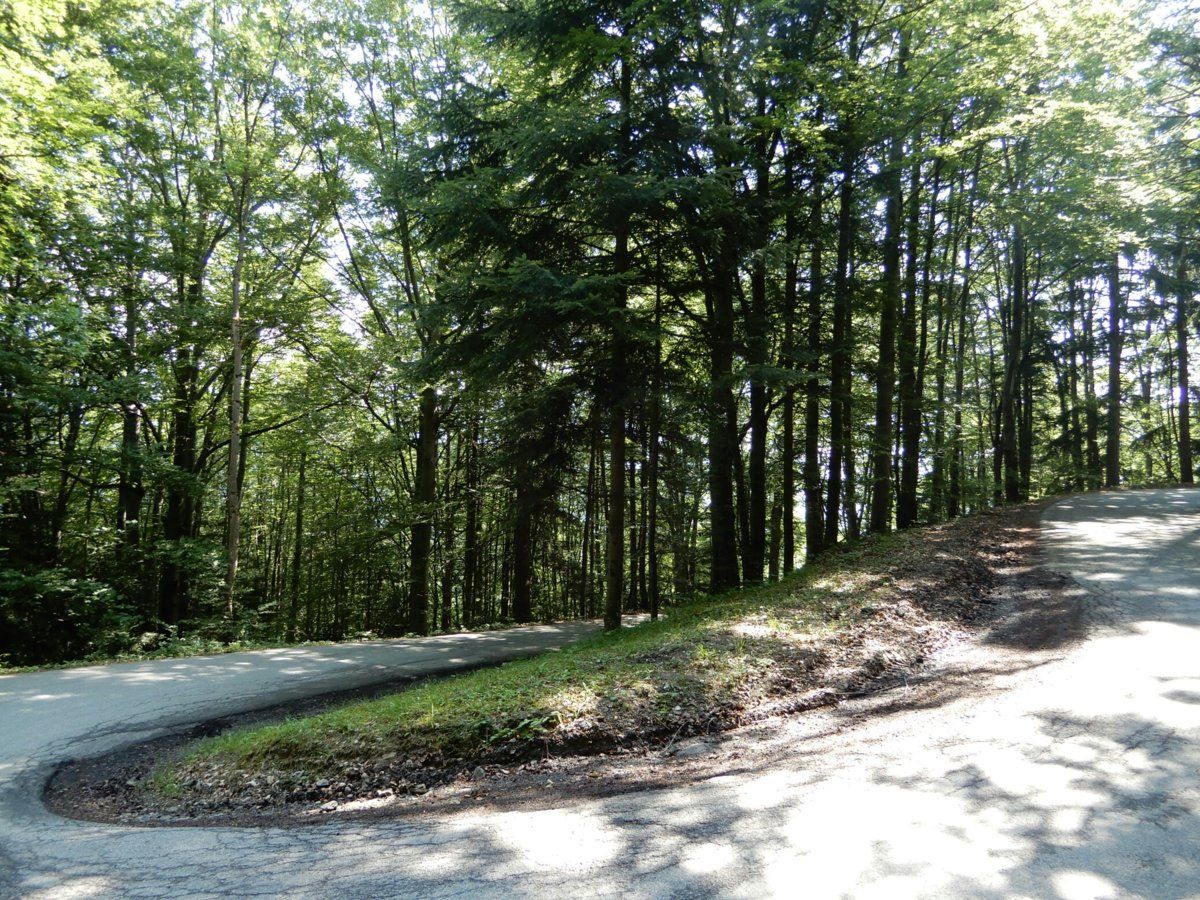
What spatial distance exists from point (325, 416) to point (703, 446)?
10.9m

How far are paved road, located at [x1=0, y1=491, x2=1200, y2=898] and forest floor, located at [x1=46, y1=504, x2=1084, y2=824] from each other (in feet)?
1.67

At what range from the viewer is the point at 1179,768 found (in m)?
3.47

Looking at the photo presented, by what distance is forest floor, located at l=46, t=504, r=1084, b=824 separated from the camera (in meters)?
4.70

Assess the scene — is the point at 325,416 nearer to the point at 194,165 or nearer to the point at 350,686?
the point at 194,165

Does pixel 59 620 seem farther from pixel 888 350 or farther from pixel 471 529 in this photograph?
pixel 888 350

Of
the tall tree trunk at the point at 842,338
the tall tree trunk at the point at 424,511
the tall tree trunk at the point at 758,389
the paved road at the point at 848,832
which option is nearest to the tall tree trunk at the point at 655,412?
the tall tree trunk at the point at 758,389

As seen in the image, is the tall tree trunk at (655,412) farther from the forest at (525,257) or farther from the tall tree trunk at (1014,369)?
the tall tree trunk at (1014,369)

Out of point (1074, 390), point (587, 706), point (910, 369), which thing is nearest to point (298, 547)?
point (910, 369)

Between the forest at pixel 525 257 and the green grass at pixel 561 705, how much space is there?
14.4ft

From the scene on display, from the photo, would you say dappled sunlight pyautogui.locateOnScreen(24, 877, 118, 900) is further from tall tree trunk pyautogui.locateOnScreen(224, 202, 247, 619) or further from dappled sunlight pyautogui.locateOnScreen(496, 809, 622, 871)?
tall tree trunk pyautogui.locateOnScreen(224, 202, 247, 619)

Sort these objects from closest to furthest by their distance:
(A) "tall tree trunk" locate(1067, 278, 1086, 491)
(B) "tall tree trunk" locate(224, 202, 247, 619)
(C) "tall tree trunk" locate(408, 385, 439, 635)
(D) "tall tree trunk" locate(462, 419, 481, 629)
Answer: (B) "tall tree trunk" locate(224, 202, 247, 619) < (C) "tall tree trunk" locate(408, 385, 439, 635) < (D) "tall tree trunk" locate(462, 419, 481, 629) < (A) "tall tree trunk" locate(1067, 278, 1086, 491)

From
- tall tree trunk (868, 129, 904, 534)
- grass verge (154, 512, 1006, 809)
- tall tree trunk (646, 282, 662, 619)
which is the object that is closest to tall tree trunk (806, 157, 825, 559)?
tall tree trunk (868, 129, 904, 534)

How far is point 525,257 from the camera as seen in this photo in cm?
950

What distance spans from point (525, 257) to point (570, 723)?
6783 mm
